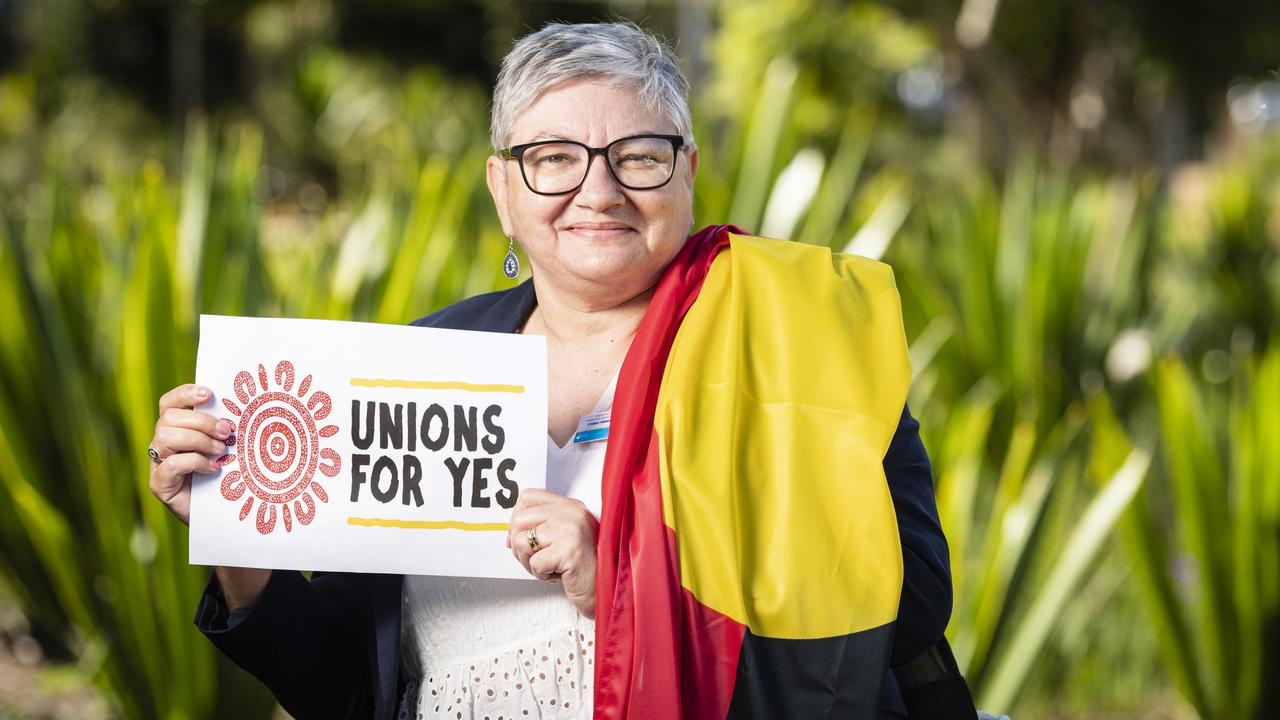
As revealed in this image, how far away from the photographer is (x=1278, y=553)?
7.89 ft

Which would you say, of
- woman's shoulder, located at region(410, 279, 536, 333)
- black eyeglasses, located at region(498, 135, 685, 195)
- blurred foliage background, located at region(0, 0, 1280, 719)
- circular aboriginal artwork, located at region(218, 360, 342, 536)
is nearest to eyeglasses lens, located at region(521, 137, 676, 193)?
black eyeglasses, located at region(498, 135, 685, 195)

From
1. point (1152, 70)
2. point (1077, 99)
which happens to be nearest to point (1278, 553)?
point (1152, 70)

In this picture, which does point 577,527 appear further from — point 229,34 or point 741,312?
point 229,34

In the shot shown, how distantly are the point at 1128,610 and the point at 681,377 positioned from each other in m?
2.63

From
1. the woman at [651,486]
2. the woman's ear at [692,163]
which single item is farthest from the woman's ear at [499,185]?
the woman's ear at [692,163]

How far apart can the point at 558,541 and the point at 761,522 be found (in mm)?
214

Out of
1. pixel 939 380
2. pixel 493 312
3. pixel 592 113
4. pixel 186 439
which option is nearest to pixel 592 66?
pixel 592 113

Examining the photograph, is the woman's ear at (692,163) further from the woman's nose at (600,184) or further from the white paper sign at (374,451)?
the white paper sign at (374,451)

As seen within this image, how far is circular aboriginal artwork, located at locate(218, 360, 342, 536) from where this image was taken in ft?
4.23

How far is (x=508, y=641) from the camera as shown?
141cm

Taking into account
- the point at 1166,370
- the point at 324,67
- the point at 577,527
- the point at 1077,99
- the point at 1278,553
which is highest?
the point at 324,67

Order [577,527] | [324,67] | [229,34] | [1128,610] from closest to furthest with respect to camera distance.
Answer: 1. [577,527]
2. [1128,610]
3. [324,67]
4. [229,34]

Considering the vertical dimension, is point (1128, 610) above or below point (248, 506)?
below

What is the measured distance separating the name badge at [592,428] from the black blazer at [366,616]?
0.20 metres
